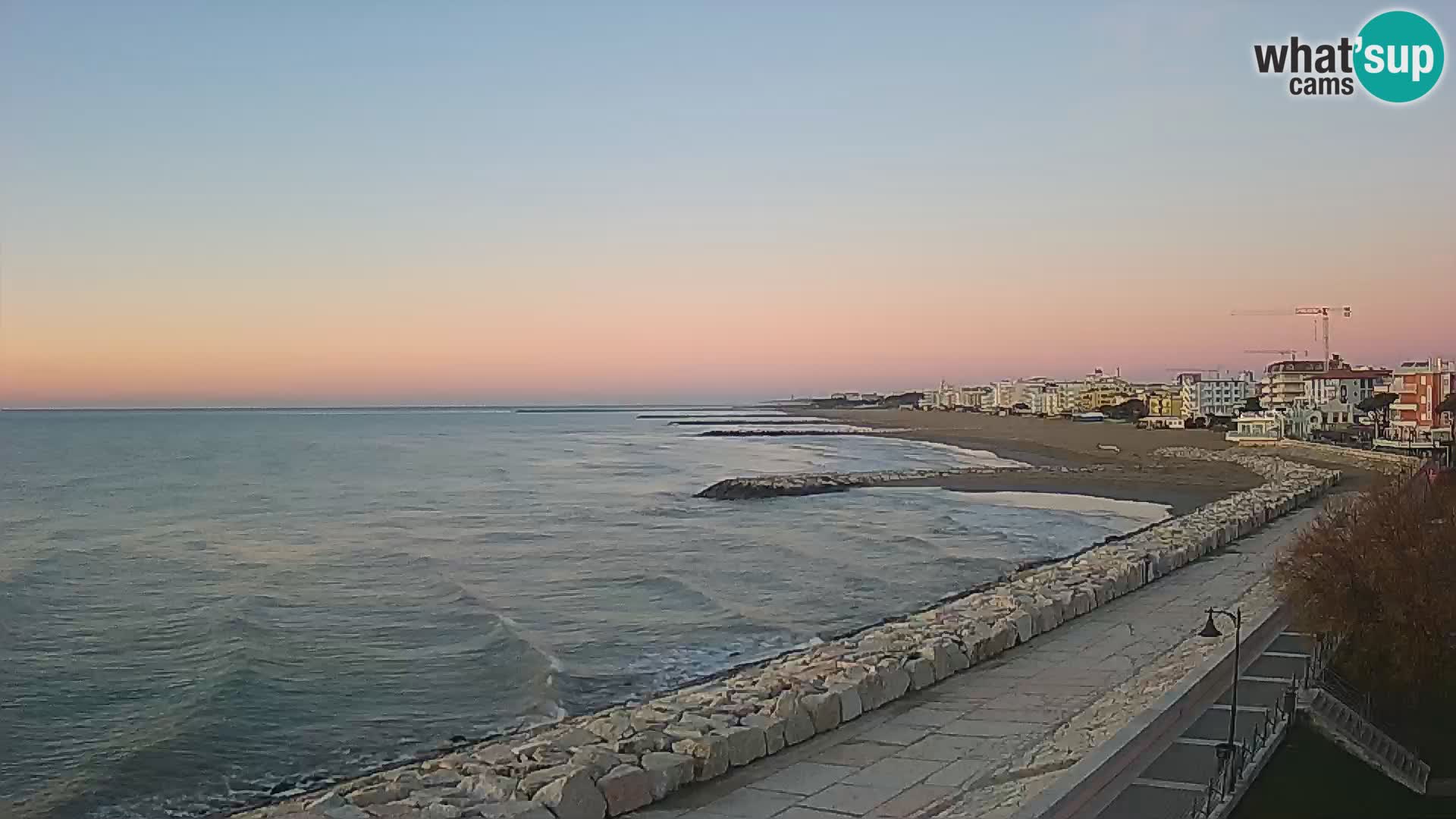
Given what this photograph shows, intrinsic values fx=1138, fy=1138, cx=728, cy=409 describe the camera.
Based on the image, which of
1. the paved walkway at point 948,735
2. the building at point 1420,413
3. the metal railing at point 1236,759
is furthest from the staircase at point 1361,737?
the building at point 1420,413

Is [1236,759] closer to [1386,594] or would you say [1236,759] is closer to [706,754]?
[1386,594]

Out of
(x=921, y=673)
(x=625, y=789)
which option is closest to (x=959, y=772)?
(x=625, y=789)

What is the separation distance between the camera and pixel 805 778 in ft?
33.1

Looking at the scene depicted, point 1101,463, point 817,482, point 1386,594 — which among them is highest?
point 1386,594

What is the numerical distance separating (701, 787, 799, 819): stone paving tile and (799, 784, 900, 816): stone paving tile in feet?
0.65

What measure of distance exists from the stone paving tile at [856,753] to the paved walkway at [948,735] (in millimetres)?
15

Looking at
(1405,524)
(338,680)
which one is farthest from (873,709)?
(338,680)

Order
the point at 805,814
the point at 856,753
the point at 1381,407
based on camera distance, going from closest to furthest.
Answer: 1. the point at 805,814
2. the point at 856,753
3. the point at 1381,407

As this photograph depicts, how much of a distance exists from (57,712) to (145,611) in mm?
7052

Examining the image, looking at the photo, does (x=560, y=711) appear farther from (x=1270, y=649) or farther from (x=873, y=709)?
(x=1270, y=649)

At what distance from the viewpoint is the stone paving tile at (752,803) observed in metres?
9.27

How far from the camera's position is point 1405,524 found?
12539 millimetres

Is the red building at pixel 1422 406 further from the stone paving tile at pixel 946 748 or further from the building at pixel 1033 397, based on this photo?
the building at pixel 1033 397

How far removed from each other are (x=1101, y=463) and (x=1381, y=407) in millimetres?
37111
